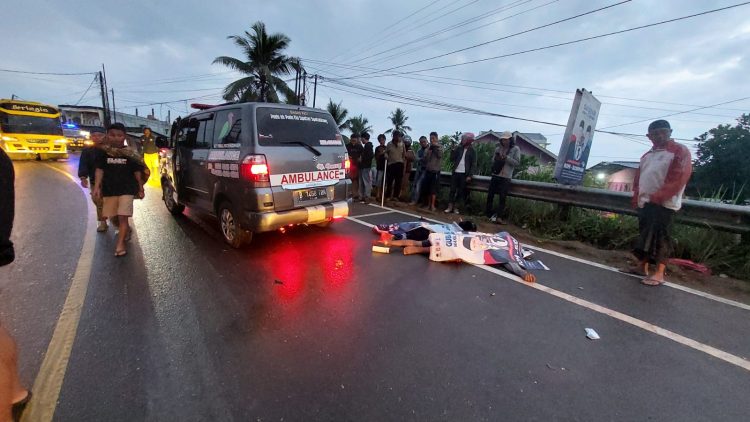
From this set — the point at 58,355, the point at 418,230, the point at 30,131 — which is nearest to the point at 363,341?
the point at 58,355

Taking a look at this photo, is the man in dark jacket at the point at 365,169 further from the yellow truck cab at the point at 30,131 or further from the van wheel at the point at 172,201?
the yellow truck cab at the point at 30,131

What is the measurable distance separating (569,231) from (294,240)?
474 cm

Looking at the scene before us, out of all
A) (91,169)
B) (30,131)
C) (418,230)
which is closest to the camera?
(91,169)

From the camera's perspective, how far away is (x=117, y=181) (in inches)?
175

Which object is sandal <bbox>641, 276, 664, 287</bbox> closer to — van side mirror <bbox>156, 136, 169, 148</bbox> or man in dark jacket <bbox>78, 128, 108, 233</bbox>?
man in dark jacket <bbox>78, 128, 108, 233</bbox>

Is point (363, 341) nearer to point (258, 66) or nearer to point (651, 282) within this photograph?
point (651, 282)

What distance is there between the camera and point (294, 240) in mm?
5152

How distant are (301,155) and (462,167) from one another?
4.42 m

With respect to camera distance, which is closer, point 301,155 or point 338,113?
point 301,155

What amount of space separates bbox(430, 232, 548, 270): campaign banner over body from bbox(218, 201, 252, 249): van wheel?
258 cm

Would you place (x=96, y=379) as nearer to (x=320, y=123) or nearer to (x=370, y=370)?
(x=370, y=370)

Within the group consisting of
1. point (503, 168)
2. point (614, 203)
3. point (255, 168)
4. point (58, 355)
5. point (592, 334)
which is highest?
point (503, 168)

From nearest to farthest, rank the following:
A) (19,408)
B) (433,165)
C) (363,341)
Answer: (19,408), (363,341), (433,165)

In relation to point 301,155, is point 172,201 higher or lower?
lower
